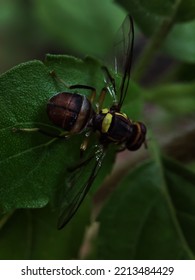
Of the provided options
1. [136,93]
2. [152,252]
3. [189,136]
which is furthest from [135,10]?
[152,252]

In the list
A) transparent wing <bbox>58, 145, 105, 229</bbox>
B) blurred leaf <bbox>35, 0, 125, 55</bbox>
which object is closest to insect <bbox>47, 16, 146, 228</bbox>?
transparent wing <bbox>58, 145, 105, 229</bbox>

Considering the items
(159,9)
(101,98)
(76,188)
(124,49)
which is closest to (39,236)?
(76,188)

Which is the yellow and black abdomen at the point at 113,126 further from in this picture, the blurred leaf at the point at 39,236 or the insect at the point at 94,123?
the blurred leaf at the point at 39,236

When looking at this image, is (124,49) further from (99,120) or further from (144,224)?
(144,224)

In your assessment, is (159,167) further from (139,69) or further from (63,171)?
(63,171)

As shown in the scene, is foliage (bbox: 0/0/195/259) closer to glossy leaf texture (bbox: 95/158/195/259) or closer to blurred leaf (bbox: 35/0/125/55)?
glossy leaf texture (bbox: 95/158/195/259)

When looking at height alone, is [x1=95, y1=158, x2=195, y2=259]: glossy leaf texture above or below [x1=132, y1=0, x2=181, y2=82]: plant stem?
below
